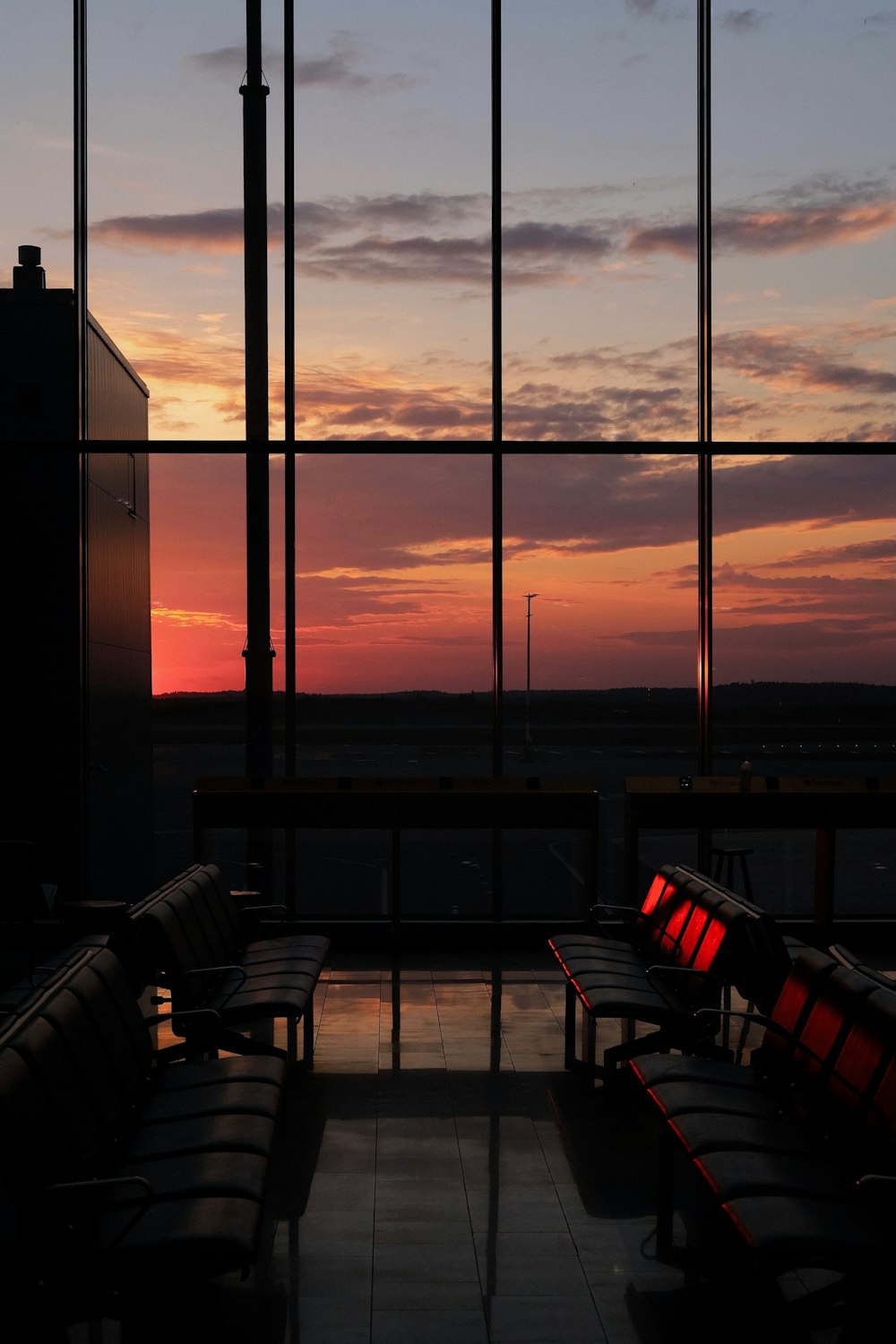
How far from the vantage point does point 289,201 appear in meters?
7.75

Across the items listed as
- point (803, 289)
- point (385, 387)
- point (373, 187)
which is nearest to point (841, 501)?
point (803, 289)

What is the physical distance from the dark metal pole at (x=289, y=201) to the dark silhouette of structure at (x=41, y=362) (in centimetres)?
127

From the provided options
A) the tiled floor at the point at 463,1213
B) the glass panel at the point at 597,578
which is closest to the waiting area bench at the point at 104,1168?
the tiled floor at the point at 463,1213

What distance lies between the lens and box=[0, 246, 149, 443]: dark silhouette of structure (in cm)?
796

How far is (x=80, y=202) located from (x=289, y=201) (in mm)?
1337

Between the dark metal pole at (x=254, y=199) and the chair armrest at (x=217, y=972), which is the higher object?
the dark metal pole at (x=254, y=199)

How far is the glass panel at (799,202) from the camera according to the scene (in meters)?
7.91

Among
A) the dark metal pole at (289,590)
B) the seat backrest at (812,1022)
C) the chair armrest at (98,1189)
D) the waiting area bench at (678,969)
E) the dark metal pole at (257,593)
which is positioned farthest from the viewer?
the dark metal pole at (257,593)

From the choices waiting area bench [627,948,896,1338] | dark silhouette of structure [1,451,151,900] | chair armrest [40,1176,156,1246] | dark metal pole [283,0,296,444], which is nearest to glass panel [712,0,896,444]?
dark metal pole [283,0,296,444]

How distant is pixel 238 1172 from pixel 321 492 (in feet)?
Answer: 18.4

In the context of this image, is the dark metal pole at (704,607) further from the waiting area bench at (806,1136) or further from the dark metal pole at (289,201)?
the waiting area bench at (806,1136)

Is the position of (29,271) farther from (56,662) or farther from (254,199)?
(56,662)

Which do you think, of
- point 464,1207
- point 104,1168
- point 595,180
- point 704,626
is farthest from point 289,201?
point 104,1168

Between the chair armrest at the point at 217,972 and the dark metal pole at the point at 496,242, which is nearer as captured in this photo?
the chair armrest at the point at 217,972
